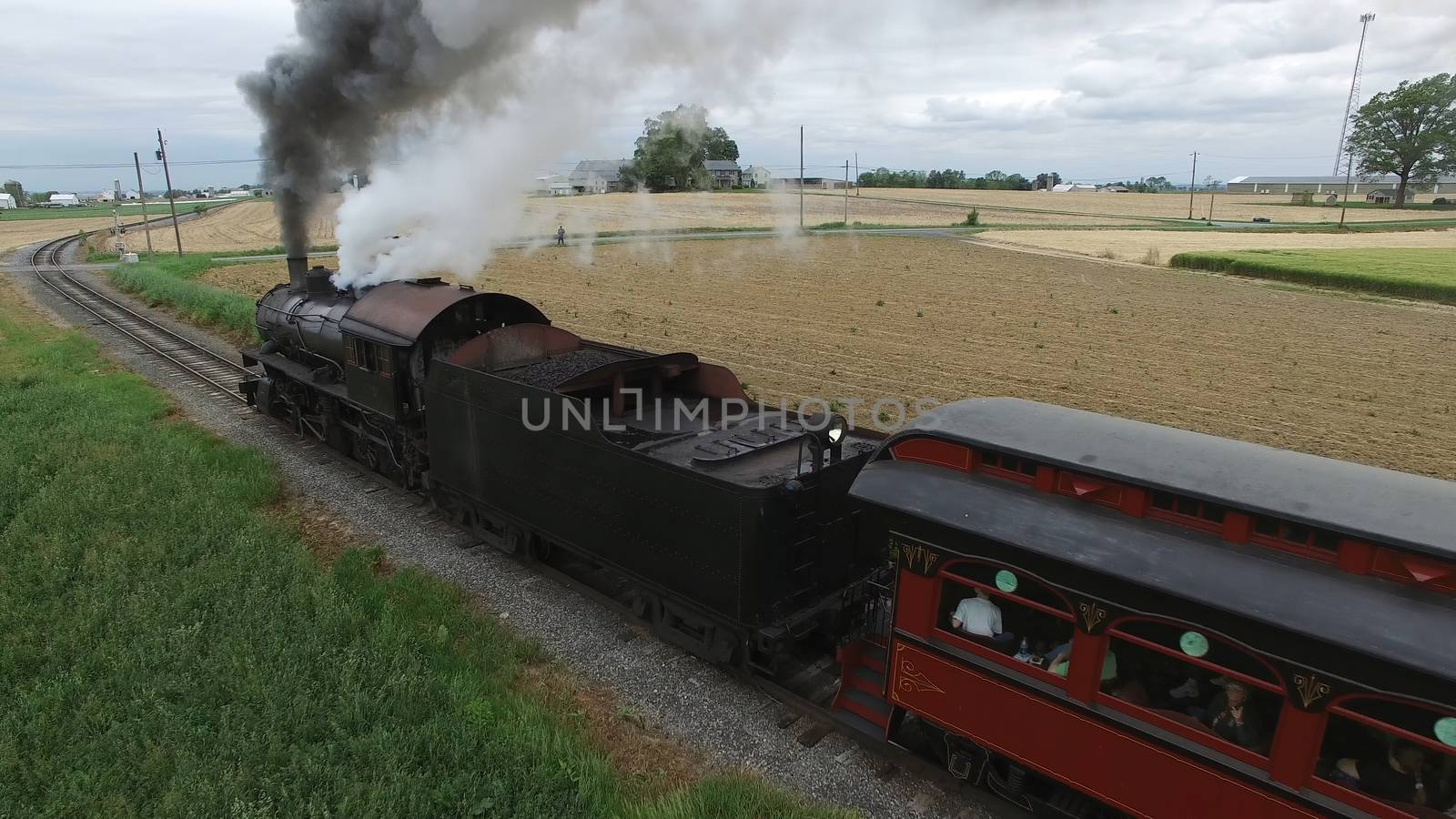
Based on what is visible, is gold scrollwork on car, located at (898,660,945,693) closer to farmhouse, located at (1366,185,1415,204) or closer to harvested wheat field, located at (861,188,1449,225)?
harvested wheat field, located at (861,188,1449,225)

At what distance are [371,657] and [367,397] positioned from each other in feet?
16.2

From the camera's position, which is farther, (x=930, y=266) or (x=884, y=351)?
(x=930, y=266)

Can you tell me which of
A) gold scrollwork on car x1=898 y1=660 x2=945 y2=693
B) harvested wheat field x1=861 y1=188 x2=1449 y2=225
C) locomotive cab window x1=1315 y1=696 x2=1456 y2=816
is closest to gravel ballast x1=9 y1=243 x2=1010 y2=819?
gold scrollwork on car x1=898 y1=660 x2=945 y2=693

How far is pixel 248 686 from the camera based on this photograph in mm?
5914

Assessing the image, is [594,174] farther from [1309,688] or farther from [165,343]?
[1309,688]

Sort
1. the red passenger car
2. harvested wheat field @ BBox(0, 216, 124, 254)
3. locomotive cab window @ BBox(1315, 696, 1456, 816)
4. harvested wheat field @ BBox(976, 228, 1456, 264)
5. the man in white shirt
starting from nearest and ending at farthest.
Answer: locomotive cab window @ BBox(1315, 696, 1456, 816)
the red passenger car
the man in white shirt
harvested wheat field @ BBox(976, 228, 1456, 264)
harvested wheat field @ BBox(0, 216, 124, 254)

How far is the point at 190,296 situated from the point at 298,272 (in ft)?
50.3

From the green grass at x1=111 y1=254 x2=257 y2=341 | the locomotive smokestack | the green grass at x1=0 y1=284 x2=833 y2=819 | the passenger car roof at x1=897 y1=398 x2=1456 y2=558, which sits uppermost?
the locomotive smokestack

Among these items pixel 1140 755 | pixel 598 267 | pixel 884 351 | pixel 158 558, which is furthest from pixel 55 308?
pixel 1140 755

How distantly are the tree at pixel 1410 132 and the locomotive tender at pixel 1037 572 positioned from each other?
11011 centimetres

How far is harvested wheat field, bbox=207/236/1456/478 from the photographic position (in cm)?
1536

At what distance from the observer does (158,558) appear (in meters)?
7.98

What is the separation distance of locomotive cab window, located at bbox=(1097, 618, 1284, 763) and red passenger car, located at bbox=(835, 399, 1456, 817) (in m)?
0.01

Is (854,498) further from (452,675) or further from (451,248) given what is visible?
(451,248)
